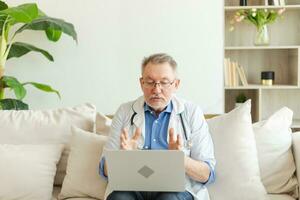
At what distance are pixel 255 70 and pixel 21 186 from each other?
2546 millimetres

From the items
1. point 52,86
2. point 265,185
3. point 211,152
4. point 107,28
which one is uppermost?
point 107,28

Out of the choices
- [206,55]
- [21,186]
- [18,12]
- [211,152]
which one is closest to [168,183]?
[211,152]

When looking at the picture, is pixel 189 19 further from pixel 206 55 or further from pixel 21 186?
pixel 21 186

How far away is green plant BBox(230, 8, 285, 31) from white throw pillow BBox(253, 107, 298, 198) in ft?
5.52

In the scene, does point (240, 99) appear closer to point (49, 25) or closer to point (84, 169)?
point (49, 25)

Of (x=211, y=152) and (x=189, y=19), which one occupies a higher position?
(x=189, y=19)

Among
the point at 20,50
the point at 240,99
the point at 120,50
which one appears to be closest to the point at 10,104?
the point at 20,50

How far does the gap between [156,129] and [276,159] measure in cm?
59

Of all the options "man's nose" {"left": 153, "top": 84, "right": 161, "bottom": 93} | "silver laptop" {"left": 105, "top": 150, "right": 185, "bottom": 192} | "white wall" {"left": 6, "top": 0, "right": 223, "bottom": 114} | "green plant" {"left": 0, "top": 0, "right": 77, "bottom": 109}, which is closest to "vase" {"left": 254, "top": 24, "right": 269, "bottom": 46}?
"white wall" {"left": 6, "top": 0, "right": 223, "bottom": 114}

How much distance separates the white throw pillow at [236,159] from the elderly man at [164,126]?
0.07 metres

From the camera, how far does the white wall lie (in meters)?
3.52

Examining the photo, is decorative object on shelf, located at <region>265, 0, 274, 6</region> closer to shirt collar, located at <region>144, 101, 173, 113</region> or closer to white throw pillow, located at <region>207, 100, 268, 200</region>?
white throw pillow, located at <region>207, 100, 268, 200</region>

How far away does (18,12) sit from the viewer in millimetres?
2891

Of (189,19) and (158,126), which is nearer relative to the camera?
(158,126)
